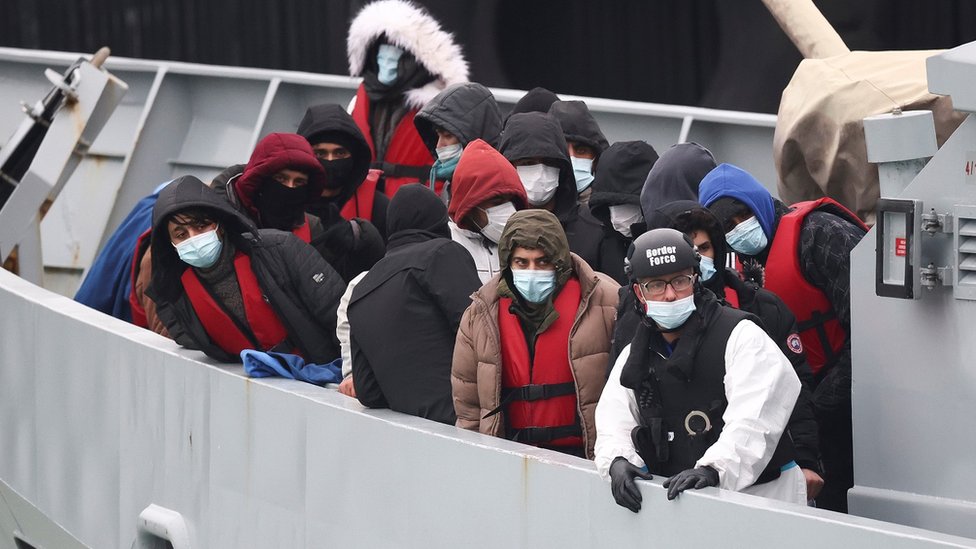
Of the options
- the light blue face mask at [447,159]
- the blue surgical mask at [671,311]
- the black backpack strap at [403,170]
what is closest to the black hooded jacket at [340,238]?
the light blue face mask at [447,159]

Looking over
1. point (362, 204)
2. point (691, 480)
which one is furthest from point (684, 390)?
point (362, 204)

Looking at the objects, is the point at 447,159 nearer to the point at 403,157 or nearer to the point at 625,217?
the point at 625,217

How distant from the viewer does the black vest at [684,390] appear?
3393 millimetres

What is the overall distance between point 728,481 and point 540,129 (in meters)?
1.94

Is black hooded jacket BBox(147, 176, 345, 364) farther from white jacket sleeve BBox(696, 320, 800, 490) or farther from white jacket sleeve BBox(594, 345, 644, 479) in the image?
white jacket sleeve BBox(696, 320, 800, 490)

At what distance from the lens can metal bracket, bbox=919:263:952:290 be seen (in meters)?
3.19

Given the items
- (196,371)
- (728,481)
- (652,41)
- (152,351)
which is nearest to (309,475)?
(196,371)

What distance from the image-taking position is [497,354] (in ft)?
12.7

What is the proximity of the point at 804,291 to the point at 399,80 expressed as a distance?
2.87m

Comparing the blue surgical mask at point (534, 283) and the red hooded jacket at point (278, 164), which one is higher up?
the red hooded jacket at point (278, 164)

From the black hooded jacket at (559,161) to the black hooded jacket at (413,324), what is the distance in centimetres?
68

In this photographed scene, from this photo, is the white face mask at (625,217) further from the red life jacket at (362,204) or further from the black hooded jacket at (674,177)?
the red life jacket at (362,204)

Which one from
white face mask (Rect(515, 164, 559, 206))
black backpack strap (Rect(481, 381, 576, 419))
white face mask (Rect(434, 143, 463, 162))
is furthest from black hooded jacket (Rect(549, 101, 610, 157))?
black backpack strap (Rect(481, 381, 576, 419))

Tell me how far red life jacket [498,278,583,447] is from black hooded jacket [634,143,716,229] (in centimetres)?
67
